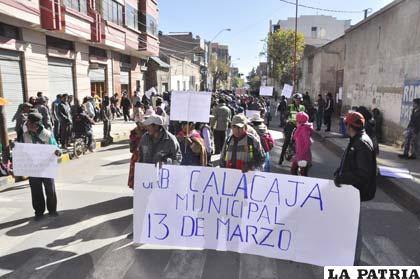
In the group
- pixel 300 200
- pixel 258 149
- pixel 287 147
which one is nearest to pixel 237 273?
pixel 300 200

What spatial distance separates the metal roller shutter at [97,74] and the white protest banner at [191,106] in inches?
627

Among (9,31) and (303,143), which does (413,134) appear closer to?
(303,143)

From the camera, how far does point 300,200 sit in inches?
159

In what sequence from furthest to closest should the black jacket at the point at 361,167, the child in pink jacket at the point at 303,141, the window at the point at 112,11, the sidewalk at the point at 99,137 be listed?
1. the window at the point at 112,11
2. the sidewalk at the point at 99,137
3. the child in pink jacket at the point at 303,141
4. the black jacket at the point at 361,167

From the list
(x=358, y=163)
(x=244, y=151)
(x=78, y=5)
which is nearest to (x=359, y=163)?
(x=358, y=163)

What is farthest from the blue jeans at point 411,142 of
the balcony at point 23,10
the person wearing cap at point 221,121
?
the balcony at point 23,10

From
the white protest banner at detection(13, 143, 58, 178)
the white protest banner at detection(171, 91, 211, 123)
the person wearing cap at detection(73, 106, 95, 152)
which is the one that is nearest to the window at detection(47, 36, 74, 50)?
the person wearing cap at detection(73, 106, 95, 152)

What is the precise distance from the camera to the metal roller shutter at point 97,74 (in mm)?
22355

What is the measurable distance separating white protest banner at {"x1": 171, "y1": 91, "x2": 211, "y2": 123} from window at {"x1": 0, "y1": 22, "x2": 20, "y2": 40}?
946cm

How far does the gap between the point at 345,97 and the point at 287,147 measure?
1240 cm

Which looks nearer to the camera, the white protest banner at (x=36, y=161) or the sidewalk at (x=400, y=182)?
the white protest banner at (x=36, y=161)

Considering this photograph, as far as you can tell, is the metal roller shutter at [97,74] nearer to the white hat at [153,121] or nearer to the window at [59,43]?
the window at [59,43]

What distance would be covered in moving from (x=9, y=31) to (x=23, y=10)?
1.08m

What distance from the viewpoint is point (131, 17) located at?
2769 centimetres
